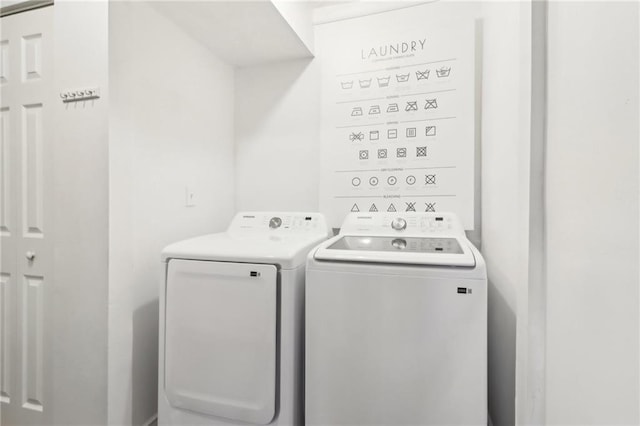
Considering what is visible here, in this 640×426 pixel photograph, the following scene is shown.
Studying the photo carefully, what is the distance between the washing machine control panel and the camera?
5.76ft

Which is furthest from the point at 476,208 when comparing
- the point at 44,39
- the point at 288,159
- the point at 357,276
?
the point at 44,39

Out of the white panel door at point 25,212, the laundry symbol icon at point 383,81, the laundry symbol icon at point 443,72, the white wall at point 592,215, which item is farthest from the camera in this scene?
the laundry symbol icon at point 383,81

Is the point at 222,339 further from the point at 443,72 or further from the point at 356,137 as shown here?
the point at 443,72

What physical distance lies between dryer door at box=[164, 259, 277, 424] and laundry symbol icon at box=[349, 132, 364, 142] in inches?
43.8

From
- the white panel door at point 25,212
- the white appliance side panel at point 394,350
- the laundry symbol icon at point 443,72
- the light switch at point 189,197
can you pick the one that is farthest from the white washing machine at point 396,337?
the white panel door at point 25,212

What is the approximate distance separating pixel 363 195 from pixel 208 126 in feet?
3.77

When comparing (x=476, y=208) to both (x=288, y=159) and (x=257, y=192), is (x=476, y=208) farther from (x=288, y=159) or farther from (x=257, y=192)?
(x=257, y=192)

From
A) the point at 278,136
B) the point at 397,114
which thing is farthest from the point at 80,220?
the point at 397,114

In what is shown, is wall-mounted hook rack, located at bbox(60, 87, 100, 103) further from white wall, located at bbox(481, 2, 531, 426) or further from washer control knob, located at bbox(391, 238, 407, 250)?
white wall, located at bbox(481, 2, 531, 426)

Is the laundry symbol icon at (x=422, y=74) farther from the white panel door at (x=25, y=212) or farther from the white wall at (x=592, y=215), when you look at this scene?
the white panel door at (x=25, y=212)

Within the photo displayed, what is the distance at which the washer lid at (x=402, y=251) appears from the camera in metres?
1.03

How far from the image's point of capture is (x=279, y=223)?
71.4 inches

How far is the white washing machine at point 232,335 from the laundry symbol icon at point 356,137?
90 centimetres

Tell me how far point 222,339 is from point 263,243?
0.45 m
